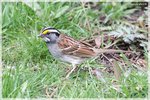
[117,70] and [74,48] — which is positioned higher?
[74,48]

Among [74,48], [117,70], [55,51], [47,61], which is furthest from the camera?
[47,61]

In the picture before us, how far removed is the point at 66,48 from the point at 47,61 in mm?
378

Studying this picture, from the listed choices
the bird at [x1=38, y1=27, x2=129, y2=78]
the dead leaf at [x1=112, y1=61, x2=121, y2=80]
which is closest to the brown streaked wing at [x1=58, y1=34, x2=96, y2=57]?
the bird at [x1=38, y1=27, x2=129, y2=78]

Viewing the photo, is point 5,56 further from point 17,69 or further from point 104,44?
point 104,44

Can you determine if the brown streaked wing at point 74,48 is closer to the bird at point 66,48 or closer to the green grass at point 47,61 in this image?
the bird at point 66,48

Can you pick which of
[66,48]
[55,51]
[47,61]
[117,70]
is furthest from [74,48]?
[117,70]

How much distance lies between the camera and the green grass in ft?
18.9

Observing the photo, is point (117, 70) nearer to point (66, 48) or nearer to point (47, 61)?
point (66, 48)

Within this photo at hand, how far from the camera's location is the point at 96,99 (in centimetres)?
569

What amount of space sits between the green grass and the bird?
0.14 m

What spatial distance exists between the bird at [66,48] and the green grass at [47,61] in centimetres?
14

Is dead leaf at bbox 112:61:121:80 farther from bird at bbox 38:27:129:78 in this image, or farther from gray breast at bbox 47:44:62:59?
gray breast at bbox 47:44:62:59

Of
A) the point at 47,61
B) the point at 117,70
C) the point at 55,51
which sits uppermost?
the point at 55,51

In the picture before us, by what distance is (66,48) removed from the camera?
263 inches
